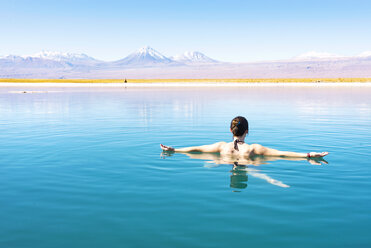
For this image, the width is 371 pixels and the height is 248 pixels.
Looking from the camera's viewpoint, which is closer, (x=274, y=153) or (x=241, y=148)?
(x=241, y=148)

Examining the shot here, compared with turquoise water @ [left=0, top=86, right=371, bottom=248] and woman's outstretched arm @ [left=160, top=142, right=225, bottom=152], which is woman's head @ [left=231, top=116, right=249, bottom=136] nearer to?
turquoise water @ [left=0, top=86, right=371, bottom=248]

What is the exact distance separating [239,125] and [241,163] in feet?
4.00

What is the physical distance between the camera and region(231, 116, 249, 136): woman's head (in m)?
8.54

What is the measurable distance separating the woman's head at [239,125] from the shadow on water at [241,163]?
2.93 feet

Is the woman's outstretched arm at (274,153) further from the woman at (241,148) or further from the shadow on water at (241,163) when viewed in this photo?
the shadow on water at (241,163)

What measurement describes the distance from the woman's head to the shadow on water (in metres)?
0.89

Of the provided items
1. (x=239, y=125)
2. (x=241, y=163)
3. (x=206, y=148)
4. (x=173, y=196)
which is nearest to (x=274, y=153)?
(x=241, y=163)

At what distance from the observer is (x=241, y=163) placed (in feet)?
30.6

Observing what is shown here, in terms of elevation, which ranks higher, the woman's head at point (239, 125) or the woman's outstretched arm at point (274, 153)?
the woman's head at point (239, 125)

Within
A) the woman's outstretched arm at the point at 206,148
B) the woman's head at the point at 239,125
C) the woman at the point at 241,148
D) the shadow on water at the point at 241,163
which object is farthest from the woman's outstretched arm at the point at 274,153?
the woman's outstretched arm at the point at 206,148

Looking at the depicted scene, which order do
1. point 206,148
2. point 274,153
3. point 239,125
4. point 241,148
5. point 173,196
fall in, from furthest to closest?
point 206,148 → point 274,153 → point 241,148 → point 239,125 → point 173,196

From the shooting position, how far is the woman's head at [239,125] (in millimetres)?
8539

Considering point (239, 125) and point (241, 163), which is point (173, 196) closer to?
point (239, 125)

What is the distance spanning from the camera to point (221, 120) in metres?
19.4
